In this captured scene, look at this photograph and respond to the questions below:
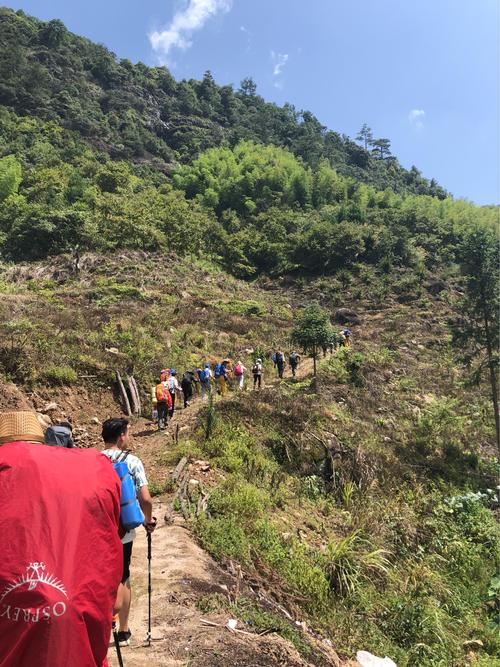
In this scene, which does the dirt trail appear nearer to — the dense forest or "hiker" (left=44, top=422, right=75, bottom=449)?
"hiker" (left=44, top=422, right=75, bottom=449)

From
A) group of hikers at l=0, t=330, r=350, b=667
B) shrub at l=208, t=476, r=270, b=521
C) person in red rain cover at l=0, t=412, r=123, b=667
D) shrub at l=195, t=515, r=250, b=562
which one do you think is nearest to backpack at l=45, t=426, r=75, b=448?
group of hikers at l=0, t=330, r=350, b=667

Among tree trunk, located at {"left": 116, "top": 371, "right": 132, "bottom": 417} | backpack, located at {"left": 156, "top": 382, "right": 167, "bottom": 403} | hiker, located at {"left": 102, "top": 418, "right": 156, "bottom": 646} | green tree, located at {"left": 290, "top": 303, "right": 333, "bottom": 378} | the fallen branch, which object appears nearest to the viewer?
hiker, located at {"left": 102, "top": 418, "right": 156, "bottom": 646}

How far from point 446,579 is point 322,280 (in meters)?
36.7

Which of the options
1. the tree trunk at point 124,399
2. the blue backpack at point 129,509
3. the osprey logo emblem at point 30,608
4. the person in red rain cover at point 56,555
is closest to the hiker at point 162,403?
the tree trunk at point 124,399

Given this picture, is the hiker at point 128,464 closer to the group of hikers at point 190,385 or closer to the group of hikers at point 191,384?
the group of hikers at point 190,385

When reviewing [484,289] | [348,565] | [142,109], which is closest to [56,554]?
[348,565]

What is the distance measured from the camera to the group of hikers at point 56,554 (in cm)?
147

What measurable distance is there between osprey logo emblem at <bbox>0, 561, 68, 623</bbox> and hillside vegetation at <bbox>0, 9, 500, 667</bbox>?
2746 millimetres

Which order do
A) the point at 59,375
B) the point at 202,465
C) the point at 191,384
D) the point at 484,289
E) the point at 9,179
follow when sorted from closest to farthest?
the point at 202,465
the point at 59,375
the point at 191,384
the point at 484,289
the point at 9,179

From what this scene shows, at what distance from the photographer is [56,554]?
1565mm

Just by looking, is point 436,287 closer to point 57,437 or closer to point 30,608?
point 57,437

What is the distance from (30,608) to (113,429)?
1696mm

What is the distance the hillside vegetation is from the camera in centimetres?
657

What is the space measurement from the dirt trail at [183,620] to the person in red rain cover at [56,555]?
2.39 meters
